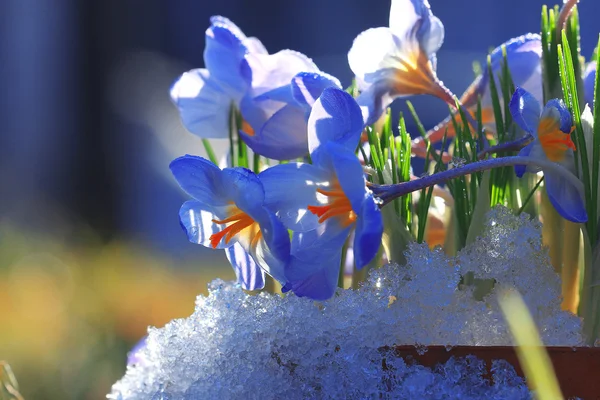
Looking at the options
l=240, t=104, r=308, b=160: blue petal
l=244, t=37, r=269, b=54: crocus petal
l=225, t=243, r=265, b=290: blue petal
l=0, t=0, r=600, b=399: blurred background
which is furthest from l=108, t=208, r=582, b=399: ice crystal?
l=0, t=0, r=600, b=399: blurred background

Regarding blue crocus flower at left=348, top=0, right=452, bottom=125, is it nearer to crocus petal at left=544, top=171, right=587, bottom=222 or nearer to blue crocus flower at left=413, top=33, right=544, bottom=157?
blue crocus flower at left=413, top=33, right=544, bottom=157

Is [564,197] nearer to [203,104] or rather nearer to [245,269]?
[245,269]

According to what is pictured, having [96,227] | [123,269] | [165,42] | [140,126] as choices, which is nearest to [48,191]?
[96,227]

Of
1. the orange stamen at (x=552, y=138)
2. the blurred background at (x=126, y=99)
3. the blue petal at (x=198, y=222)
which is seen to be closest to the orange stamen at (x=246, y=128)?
the blue petal at (x=198, y=222)

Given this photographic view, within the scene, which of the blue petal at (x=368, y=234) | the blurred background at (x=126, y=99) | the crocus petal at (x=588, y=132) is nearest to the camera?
the blue petal at (x=368, y=234)

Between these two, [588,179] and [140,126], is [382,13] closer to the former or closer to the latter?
[140,126]

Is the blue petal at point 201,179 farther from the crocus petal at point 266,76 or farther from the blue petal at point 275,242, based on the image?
the crocus petal at point 266,76
